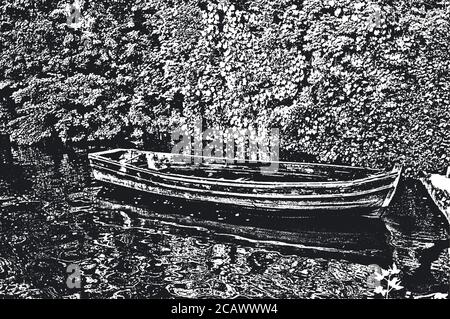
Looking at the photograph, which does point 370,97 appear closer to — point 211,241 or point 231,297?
point 211,241

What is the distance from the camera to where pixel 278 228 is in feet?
25.7

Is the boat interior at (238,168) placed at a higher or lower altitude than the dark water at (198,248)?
higher

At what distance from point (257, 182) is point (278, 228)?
0.86m

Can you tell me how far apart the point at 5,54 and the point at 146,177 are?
6462 mm

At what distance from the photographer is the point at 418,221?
7828mm

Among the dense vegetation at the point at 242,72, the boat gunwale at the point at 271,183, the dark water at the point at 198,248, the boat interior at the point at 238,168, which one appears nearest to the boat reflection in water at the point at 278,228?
the dark water at the point at 198,248

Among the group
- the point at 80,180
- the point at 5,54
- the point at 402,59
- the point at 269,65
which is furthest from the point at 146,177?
the point at 5,54

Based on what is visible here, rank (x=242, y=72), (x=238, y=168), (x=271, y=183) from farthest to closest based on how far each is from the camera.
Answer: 1. (x=242, y=72)
2. (x=238, y=168)
3. (x=271, y=183)

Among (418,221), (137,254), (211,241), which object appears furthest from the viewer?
(418,221)

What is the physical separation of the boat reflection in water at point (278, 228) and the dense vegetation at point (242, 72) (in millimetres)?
1993

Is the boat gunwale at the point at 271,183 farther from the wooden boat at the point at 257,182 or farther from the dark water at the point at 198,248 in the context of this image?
the dark water at the point at 198,248

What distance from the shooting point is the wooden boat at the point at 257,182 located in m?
7.59

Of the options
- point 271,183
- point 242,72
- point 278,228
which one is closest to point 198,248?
point 278,228

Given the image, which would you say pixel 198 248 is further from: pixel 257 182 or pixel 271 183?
pixel 271 183
